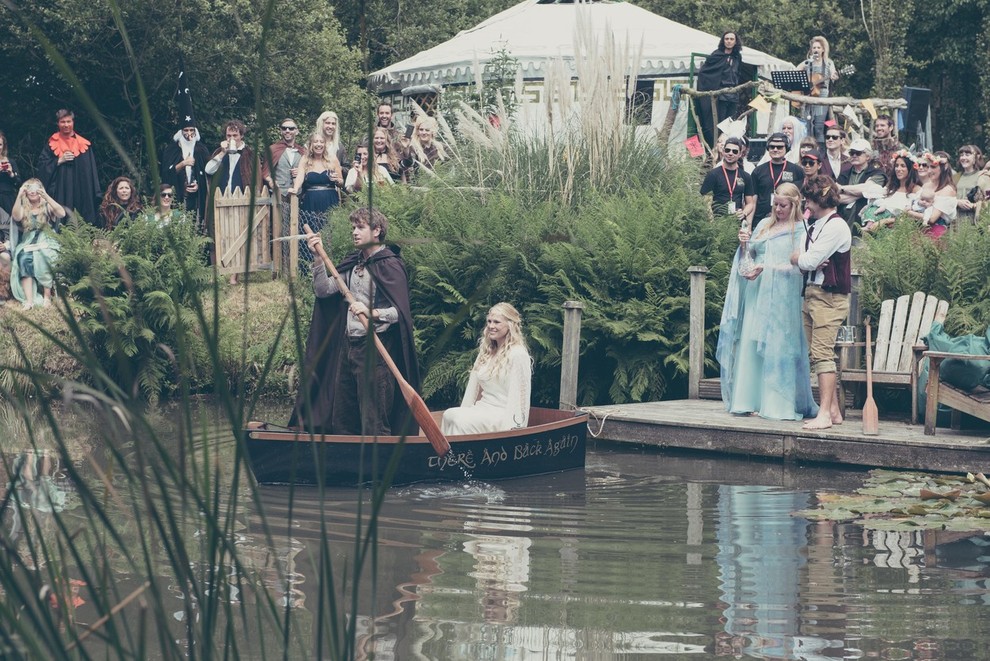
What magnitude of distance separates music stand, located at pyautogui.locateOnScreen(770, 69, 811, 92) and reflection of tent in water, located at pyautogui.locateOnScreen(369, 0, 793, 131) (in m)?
4.08

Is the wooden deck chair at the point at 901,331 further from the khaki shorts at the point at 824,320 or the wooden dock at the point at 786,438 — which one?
the khaki shorts at the point at 824,320

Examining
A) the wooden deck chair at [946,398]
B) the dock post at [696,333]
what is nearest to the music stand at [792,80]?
the dock post at [696,333]

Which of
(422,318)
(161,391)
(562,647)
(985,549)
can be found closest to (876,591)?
(985,549)

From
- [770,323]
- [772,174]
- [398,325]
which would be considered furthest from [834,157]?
[398,325]

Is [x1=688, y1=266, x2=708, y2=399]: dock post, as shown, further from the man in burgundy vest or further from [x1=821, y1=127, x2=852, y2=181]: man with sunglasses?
[x1=821, y1=127, x2=852, y2=181]: man with sunglasses

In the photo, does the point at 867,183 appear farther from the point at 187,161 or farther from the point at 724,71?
the point at 187,161

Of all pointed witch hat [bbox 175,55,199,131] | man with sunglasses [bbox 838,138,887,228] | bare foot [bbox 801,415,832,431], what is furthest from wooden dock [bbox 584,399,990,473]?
pointed witch hat [bbox 175,55,199,131]

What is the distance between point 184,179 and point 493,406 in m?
8.75

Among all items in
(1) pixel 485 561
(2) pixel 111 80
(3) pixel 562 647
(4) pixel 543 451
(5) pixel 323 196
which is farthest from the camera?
(2) pixel 111 80

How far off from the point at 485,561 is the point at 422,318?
24.4ft

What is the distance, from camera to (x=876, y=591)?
7793 millimetres

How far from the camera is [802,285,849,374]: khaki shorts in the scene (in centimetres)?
1210

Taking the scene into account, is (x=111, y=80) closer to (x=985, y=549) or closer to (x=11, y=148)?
(x=11, y=148)

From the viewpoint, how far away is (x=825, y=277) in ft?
39.4
